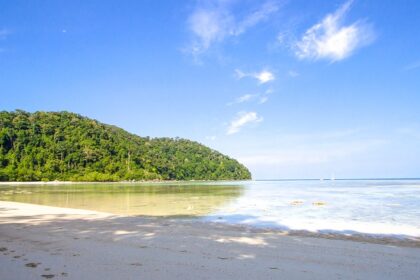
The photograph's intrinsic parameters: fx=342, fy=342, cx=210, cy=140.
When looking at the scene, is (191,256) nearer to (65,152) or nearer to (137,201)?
(137,201)

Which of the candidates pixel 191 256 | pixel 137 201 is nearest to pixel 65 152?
pixel 137 201

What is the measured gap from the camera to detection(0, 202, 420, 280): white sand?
5.90m

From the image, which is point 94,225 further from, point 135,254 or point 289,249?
point 289,249

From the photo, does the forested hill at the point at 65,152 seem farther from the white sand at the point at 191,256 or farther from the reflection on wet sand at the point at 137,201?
the white sand at the point at 191,256

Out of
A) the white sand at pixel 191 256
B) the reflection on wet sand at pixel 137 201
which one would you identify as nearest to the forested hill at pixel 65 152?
the reflection on wet sand at pixel 137 201

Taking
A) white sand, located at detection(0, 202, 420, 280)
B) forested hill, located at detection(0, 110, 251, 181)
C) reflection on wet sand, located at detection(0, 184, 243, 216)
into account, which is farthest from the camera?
forested hill, located at detection(0, 110, 251, 181)

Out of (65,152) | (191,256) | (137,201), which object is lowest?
(137,201)

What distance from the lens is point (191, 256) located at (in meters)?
7.15

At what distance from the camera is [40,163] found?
11938 centimetres

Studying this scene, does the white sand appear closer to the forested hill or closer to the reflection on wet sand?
the reflection on wet sand

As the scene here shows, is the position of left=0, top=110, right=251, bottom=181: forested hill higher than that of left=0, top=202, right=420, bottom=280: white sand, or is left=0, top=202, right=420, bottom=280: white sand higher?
left=0, top=110, right=251, bottom=181: forested hill

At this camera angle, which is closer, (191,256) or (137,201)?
(191,256)

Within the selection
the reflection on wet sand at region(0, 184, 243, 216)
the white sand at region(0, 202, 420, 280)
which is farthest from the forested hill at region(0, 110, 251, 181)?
the white sand at region(0, 202, 420, 280)

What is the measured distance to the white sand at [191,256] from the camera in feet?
19.4
